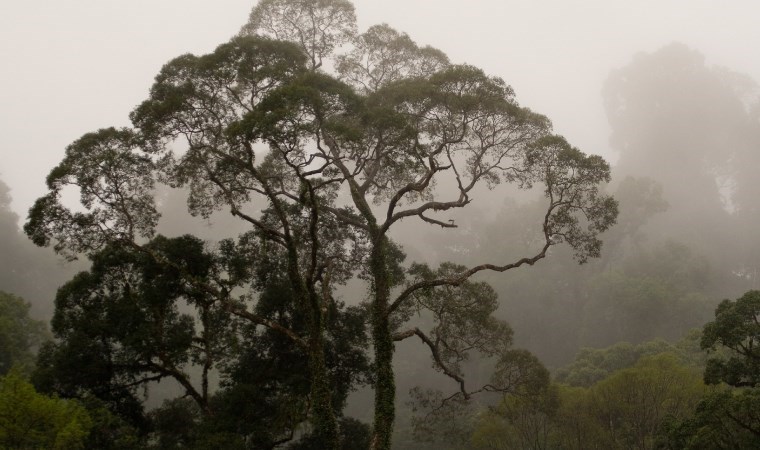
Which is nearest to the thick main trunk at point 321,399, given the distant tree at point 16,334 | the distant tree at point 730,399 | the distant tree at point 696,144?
the distant tree at point 730,399

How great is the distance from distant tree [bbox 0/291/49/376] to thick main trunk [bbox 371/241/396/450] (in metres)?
14.5

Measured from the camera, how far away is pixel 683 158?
4647 centimetres

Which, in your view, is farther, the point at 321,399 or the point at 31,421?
the point at 321,399

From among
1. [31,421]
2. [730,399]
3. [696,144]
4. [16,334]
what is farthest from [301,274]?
[696,144]

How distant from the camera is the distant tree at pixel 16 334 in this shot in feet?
67.7

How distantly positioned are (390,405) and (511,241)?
3161cm

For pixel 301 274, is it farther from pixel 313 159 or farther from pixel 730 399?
pixel 730 399

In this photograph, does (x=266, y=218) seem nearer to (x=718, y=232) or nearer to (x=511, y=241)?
(x=511, y=241)

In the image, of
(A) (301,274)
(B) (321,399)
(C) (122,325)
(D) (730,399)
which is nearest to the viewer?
(B) (321,399)

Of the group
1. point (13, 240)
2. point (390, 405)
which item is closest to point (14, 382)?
point (390, 405)

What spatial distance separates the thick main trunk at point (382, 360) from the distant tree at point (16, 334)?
14456 mm

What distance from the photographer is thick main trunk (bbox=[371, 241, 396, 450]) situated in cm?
1160

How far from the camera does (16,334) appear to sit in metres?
21.9

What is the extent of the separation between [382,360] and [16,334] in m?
18.3
